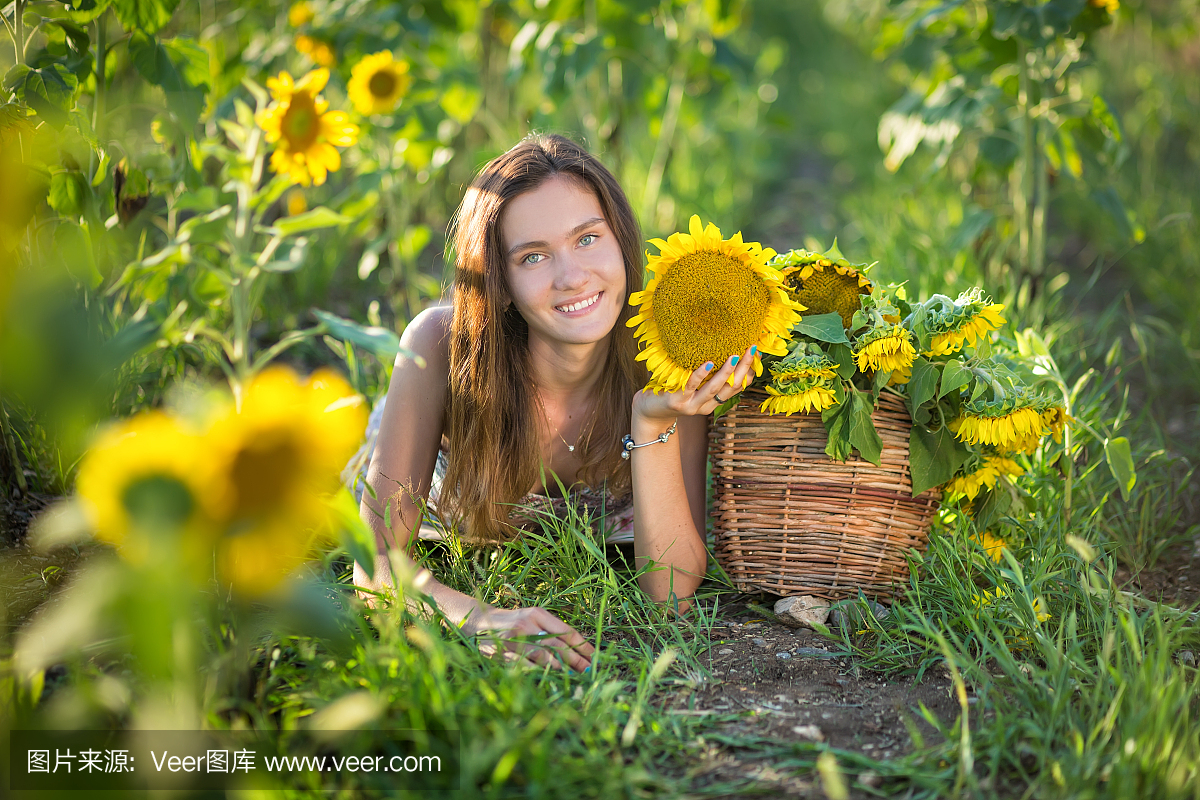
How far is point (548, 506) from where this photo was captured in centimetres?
188

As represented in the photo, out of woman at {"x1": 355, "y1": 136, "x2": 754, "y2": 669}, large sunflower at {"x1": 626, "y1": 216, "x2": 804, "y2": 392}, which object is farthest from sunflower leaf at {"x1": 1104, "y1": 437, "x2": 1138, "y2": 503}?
woman at {"x1": 355, "y1": 136, "x2": 754, "y2": 669}

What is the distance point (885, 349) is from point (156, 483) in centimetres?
109

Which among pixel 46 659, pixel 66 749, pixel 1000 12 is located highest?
pixel 1000 12

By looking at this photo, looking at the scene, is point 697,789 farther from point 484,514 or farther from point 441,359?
point 441,359

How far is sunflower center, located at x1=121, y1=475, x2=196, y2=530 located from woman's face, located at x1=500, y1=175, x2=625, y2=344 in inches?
36.6

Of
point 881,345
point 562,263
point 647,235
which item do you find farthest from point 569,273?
point 647,235

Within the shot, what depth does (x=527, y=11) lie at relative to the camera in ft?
11.9

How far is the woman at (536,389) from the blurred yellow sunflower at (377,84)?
1219 millimetres

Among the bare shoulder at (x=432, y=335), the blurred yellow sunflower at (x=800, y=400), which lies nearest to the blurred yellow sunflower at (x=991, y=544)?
the blurred yellow sunflower at (x=800, y=400)

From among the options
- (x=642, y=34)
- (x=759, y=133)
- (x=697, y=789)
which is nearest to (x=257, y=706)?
(x=697, y=789)

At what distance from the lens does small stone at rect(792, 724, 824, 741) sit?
1.33 metres

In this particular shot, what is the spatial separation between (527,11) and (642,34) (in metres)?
0.55

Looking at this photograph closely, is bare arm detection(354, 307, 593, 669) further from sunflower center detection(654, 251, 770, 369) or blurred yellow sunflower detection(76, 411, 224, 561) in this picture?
blurred yellow sunflower detection(76, 411, 224, 561)

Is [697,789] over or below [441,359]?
below
